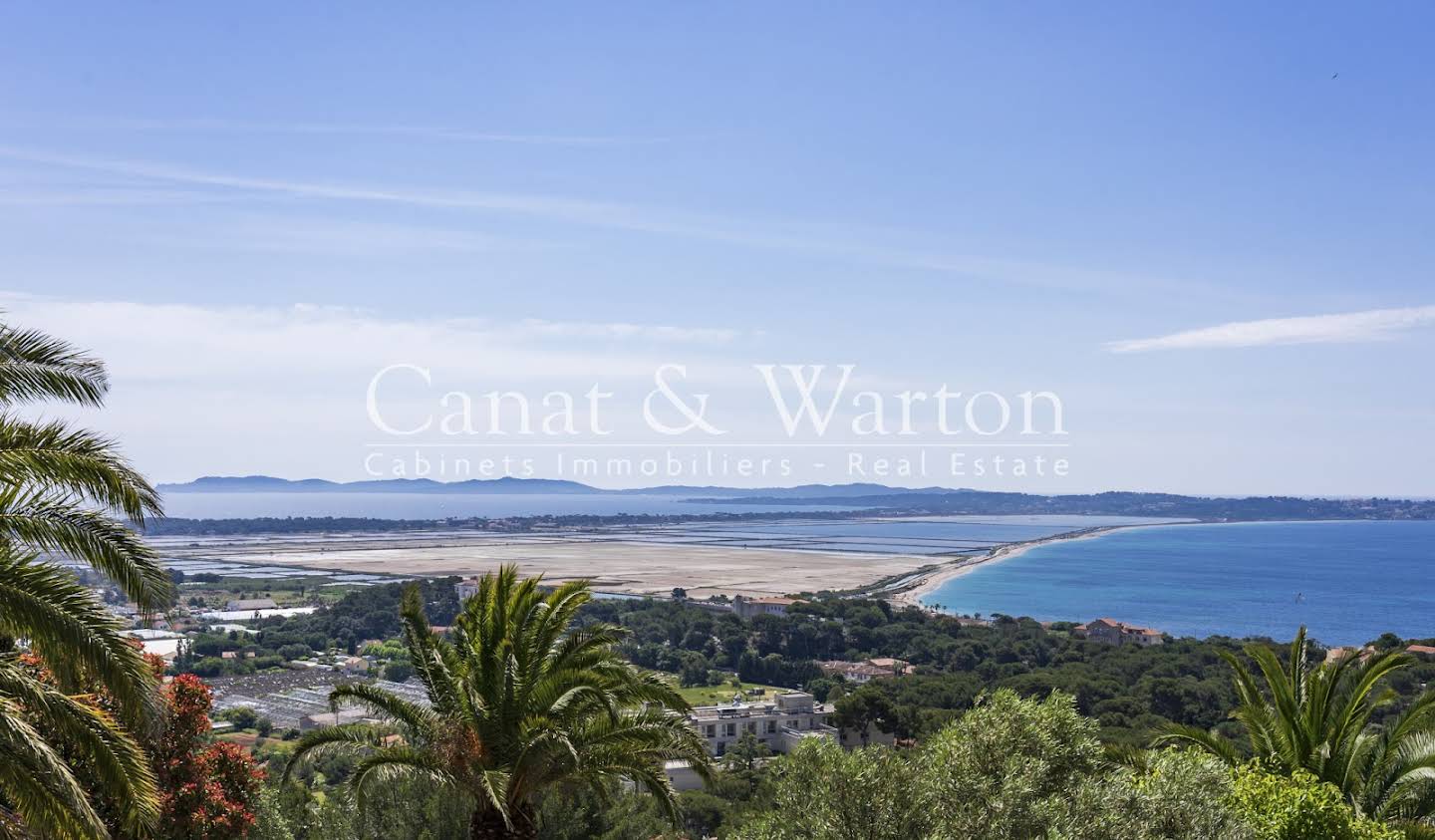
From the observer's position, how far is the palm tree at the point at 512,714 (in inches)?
342

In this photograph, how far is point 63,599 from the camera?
19.0 feet

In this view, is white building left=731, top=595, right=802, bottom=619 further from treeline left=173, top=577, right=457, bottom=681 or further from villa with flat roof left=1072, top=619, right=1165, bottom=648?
treeline left=173, top=577, right=457, bottom=681

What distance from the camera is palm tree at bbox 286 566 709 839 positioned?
28.5 feet

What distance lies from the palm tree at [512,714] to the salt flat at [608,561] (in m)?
74.7

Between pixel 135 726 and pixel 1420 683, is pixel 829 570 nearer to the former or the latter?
pixel 1420 683

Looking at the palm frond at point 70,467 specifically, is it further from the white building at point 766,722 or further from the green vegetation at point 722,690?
the green vegetation at point 722,690

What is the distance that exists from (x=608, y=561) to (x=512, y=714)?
118115mm

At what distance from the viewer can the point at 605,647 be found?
9.67m

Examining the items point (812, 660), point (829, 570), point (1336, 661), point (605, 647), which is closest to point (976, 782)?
point (605, 647)

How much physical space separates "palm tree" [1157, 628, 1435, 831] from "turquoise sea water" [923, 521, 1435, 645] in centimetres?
7116

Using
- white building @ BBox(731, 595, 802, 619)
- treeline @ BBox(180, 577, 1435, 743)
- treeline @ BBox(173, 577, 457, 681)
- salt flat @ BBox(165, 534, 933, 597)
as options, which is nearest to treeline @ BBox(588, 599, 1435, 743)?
treeline @ BBox(180, 577, 1435, 743)

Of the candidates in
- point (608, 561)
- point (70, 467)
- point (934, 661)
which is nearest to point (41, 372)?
point (70, 467)

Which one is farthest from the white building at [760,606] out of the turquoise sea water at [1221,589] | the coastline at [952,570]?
the turquoise sea water at [1221,589]

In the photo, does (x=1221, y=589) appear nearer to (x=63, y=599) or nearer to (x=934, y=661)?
(x=934, y=661)
